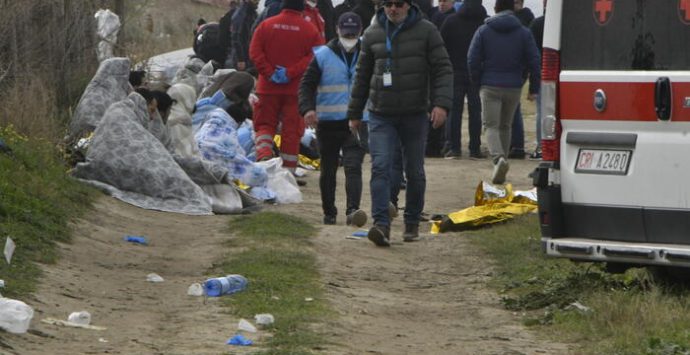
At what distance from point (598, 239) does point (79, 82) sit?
385 inches

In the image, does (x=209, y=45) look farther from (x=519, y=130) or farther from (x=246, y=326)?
(x=246, y=326)

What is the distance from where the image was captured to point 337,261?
40.6 feet

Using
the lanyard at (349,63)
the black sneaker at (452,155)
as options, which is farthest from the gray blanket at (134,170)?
the black sneaker at (452,155)

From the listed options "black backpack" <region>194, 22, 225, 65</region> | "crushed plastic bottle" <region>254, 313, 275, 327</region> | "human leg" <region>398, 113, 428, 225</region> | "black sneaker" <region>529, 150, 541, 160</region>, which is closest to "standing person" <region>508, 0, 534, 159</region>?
"black sneaker" <region>529, 150, 541, 160</region>

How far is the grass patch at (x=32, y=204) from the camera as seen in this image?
34.6ft

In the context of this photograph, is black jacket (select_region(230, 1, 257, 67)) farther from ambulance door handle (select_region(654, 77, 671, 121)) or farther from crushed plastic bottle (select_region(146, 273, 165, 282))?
ambulance door handle (select_region(654, 77, 671, 121))

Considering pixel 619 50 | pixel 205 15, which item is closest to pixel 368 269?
pixel 619 50

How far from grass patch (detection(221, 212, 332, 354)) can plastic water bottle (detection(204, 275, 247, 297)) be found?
0.22 feet

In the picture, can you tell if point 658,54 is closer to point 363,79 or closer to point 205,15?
point 363,79

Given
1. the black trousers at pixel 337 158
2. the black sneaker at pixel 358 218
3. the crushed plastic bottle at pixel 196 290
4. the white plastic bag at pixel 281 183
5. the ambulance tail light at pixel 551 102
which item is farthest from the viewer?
the white plastic bag at pixel 281 183

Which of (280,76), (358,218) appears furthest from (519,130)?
(358,218)

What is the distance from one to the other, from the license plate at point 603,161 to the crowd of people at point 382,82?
9.54 ft

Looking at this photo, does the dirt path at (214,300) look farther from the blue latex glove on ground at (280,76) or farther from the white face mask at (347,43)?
the blue latex glove on ground at (280,76)

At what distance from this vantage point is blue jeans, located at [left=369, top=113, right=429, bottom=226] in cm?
1312
